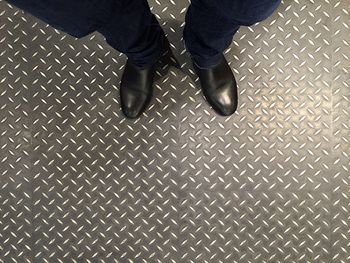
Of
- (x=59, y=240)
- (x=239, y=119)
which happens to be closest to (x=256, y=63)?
(x=239, y=119)

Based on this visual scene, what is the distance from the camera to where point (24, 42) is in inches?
51.3

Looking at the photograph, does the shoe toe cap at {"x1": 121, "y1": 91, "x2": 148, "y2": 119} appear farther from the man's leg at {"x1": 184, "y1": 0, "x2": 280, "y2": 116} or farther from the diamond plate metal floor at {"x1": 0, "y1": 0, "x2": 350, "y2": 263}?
the man's leg at {"x1": 184, "y1": 0, "x2": 280, "y2": 116}

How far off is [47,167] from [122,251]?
0.33 m

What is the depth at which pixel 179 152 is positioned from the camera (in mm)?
1262

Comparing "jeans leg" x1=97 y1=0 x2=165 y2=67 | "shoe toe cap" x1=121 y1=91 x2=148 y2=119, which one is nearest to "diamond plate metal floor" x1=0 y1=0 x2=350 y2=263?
"shoe toe cap" x1=121 y1=91 x2=148 y2=119

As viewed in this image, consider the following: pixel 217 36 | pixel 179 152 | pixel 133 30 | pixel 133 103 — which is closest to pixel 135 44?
pixel 133 30

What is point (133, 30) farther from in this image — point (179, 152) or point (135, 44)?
point (179, 152)

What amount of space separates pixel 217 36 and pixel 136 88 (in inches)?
16.4

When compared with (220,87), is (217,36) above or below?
above

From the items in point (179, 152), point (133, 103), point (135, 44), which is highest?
point (135, 44)

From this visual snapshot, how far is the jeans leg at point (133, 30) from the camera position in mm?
830

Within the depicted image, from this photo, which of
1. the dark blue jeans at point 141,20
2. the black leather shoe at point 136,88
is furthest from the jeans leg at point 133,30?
the black leather shoe at point 136,88

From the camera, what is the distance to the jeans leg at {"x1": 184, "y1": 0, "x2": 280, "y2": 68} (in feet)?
2.19

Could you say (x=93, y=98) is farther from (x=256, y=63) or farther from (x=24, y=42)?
(x=256, y=63)
